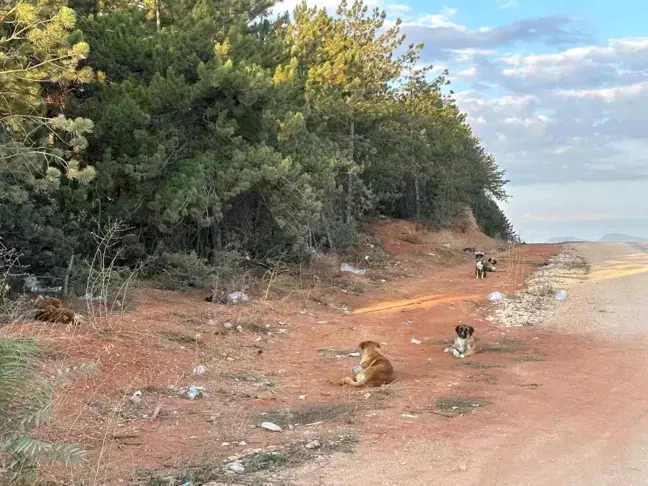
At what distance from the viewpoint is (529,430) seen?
6016 millimetres

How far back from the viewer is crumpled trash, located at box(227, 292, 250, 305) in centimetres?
1320

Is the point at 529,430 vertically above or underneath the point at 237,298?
underneath

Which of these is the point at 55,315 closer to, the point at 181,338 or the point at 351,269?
the point at 181,338

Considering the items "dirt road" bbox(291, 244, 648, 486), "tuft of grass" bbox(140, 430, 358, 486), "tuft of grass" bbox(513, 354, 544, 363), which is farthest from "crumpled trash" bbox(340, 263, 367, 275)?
"tuft of grass" bbox(140, 430, 358, 486)

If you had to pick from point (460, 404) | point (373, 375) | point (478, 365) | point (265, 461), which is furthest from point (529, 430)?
point (478, 365)

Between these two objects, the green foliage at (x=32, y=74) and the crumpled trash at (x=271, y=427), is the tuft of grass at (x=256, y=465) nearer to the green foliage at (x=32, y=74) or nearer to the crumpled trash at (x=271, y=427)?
the crumpled trash at (x=271, y=427)

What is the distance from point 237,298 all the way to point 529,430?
27.1ft

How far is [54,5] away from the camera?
10.2 meters

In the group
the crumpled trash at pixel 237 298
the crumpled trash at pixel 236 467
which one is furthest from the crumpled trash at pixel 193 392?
the crumpled trash at pixel 237 298

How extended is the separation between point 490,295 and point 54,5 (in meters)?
11.3

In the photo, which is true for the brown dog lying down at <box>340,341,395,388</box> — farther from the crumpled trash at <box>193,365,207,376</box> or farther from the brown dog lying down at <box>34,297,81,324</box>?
the brown dog lying down at <box>34,297,81,324</box>

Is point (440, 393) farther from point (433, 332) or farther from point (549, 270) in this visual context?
point (549, 270)

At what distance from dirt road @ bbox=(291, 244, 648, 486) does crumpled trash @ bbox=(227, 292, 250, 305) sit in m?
5.44

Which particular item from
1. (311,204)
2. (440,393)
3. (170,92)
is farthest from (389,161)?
(440,393)
